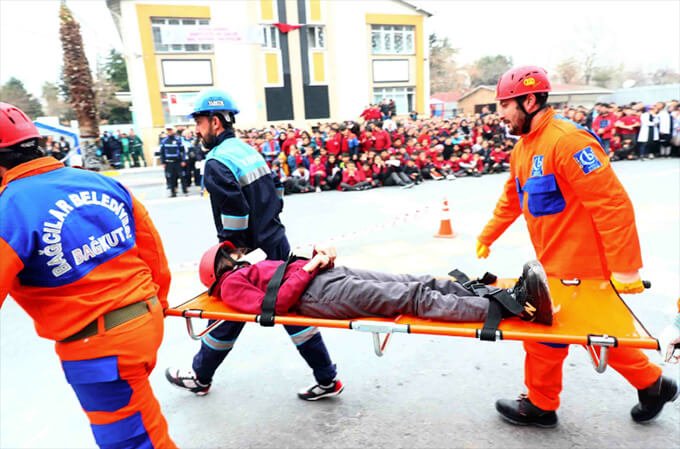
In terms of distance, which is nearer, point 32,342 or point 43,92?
point 32,342

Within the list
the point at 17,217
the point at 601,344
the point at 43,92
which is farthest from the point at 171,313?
the point at 43,92

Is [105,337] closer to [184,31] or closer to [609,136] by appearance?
[609,136]

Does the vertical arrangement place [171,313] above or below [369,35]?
below

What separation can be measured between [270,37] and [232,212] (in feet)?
76.3

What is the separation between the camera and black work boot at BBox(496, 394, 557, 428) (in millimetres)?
2447

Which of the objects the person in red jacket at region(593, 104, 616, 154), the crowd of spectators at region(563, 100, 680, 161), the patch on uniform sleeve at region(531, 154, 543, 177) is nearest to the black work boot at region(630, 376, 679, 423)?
the patch on uniform sleeve at region(531, 154, 543, 177)

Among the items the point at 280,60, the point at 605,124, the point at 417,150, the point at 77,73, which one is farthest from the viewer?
the point at 280,60

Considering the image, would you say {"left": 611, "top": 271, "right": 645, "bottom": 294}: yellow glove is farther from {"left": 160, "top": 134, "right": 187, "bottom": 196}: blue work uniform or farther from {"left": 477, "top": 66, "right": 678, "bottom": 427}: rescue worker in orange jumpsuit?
{"left": 160, "top": 134, "right": 187, "bottom": 196}: blue work uniform

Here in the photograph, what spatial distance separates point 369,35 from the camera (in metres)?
25.3

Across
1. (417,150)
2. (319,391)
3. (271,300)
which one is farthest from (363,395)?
(417,150)

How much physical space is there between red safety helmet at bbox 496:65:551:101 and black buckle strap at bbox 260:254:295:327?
58.8 inches

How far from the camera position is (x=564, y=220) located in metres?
2.35

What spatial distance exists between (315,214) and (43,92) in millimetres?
52681

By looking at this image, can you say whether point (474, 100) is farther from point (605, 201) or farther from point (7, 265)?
point (7, 265)
